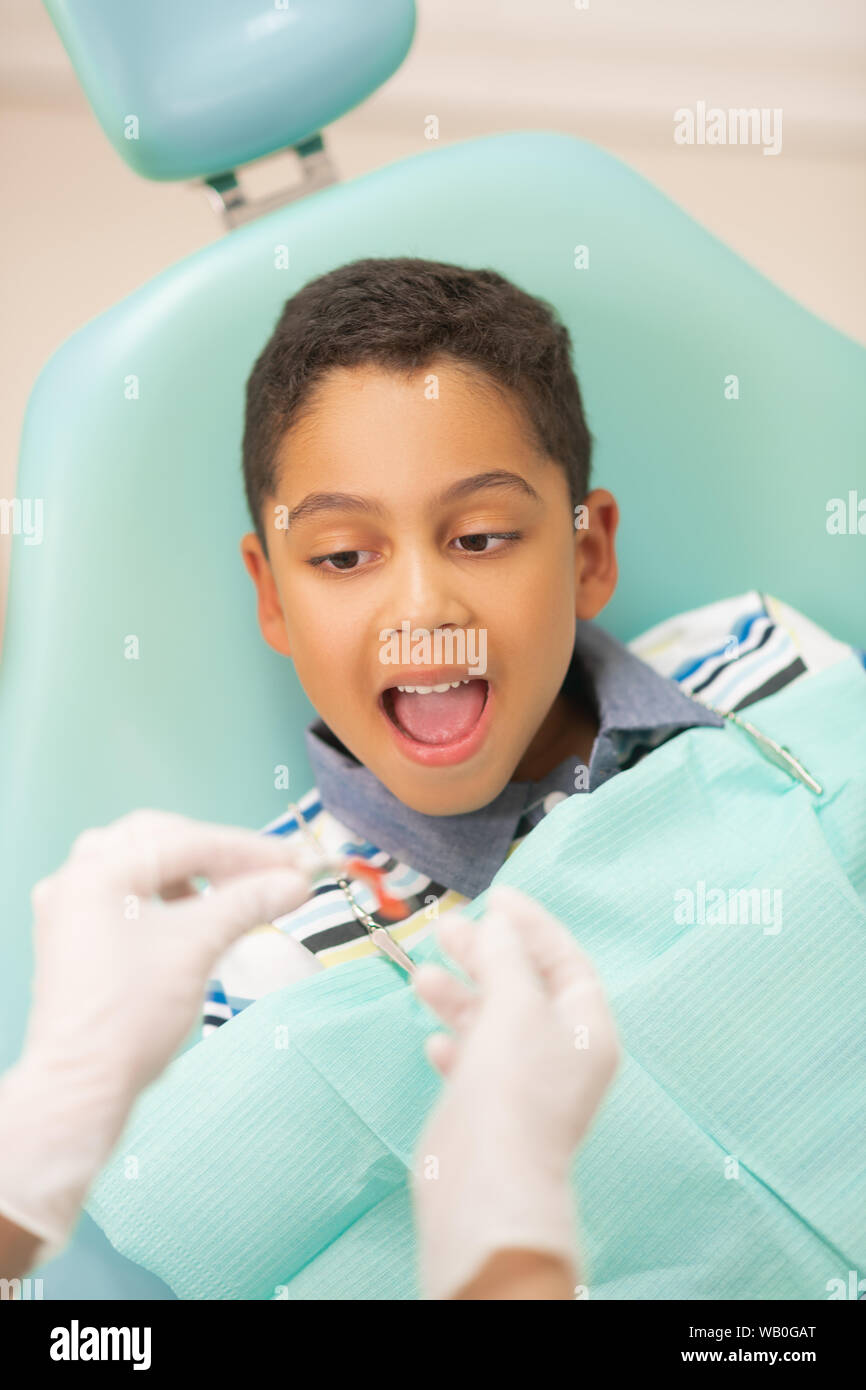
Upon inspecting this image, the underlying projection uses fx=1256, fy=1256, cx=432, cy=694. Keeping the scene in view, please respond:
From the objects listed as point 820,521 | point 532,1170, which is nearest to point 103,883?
point 532,1170

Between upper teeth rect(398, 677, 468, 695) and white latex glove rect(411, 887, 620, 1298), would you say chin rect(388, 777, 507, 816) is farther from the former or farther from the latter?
white latex glove rect(411, 887, 620, 1298)

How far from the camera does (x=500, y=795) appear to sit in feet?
2.19

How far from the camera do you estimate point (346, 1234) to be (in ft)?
1.71

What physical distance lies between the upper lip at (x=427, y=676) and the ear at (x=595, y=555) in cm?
14

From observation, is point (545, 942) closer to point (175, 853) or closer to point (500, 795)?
point (175, 853)

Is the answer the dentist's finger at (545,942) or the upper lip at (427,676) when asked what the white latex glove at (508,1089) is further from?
the upper lip at (427,676)

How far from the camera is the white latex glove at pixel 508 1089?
0.35 metres

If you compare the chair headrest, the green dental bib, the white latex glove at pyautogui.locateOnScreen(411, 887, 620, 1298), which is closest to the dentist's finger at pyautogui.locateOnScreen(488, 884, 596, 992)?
the white latex glove at pyautogui.locateOnScreen(411, 887, 620, 1298)

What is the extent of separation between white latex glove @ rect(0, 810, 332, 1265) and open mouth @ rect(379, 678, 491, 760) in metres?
0.17

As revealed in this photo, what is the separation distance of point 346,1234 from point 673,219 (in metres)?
0.60

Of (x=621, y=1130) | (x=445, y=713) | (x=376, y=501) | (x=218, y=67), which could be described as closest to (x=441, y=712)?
(x=445, y=713)

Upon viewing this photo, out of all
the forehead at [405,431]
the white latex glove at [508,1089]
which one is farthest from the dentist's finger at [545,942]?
the forehead at [405,431]

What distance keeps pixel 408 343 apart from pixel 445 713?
0.18m
